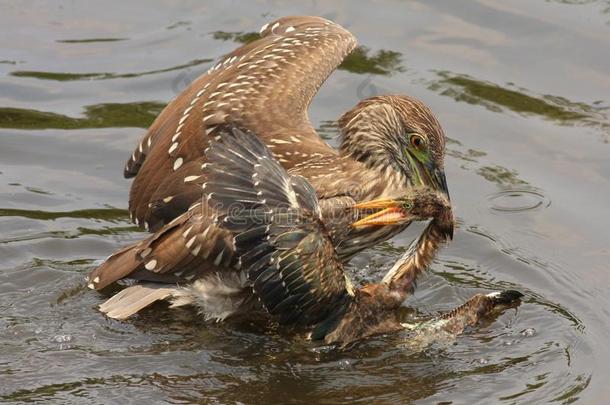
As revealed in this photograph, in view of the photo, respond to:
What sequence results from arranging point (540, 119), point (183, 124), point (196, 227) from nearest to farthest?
point (196, 227)
point (183, 124)
point (540, 119)

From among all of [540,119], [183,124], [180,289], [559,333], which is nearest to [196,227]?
[180,289]

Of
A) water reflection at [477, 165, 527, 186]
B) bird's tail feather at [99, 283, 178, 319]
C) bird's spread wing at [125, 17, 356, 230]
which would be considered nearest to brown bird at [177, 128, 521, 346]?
bird's tail feather at [99, 283, 178, 319]

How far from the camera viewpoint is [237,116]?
864 cm

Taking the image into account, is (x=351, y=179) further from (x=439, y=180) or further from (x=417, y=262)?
(x=417, y=262)

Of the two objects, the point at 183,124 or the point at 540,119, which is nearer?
the point at 183,124

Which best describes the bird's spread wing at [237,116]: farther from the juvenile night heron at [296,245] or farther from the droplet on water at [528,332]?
the droplet on water at [528,332]

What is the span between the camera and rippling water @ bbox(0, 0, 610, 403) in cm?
748

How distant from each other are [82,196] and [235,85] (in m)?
1.61

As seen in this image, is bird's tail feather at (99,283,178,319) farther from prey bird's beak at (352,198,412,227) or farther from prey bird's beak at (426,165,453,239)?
prey bird's beak at (426,165,453,239)

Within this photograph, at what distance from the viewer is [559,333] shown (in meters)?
7.99

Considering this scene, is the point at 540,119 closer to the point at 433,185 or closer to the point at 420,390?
the point at 433,185

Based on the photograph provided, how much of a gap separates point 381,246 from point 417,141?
1.34m

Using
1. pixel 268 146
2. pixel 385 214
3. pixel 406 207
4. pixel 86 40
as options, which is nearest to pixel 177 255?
pixel 268 146

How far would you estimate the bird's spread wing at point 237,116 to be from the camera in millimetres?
8445
